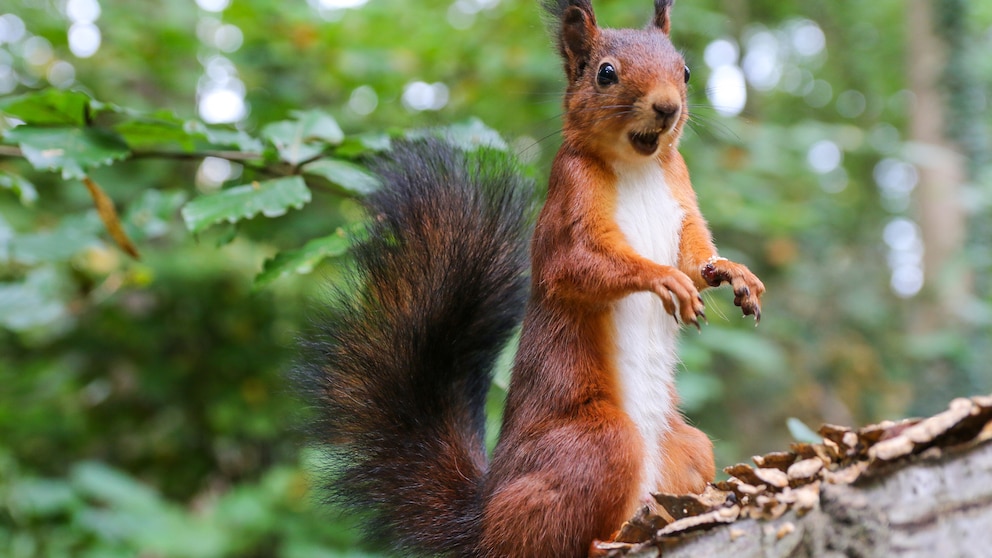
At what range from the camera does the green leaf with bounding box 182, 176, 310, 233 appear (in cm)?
118

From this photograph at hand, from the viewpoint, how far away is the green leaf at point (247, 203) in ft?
3.89

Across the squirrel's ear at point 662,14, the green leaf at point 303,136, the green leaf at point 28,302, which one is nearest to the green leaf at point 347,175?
the green leaf at point 303,136

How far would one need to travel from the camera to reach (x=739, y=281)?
94 cm

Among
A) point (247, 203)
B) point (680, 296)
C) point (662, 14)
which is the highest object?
point (662, 14)

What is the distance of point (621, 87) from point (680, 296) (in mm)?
319

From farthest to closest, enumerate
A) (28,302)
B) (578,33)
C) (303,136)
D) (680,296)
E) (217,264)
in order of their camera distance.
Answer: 1. (217,264)
2. (28,302)
3. (303,136)
4. (578,33)
5. (680,296)

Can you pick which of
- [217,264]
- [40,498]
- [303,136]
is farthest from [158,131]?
[40,498]

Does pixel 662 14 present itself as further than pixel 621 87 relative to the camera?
Yes

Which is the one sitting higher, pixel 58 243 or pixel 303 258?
pixel 58 243

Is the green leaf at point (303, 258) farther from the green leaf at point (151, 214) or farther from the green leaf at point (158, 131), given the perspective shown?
the green leaf at point (151, 214)

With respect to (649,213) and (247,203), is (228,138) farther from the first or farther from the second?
(649,213)

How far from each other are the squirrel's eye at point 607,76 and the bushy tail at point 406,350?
0.27 metres

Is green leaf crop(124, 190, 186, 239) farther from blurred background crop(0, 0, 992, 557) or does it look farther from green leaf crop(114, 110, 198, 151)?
green leaf crop(114, 110, 198, 151)

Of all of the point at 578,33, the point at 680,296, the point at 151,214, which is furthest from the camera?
the point at 151,214
